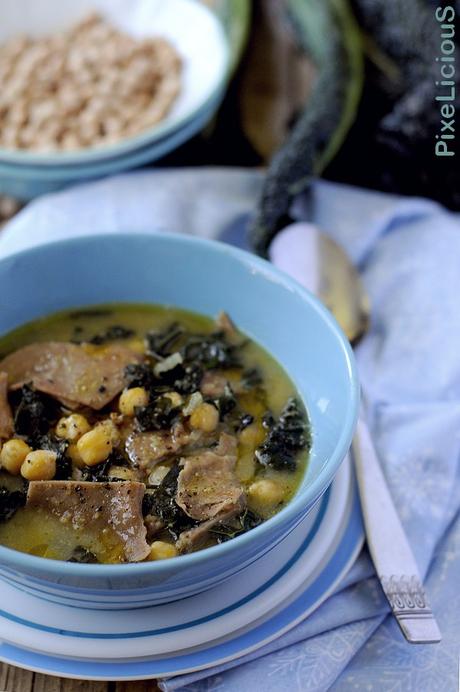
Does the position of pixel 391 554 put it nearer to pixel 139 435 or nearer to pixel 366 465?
pixel 366 465

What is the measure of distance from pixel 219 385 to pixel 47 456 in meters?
0.62

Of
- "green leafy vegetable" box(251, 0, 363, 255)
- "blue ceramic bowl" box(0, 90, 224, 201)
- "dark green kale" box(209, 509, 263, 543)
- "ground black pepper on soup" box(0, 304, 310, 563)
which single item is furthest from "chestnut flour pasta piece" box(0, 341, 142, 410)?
"blue ceramic bowl" box(0, 90, 224, 201)

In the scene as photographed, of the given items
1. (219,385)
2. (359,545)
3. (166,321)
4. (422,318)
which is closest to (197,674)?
(359,545)

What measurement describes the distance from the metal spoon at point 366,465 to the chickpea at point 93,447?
0.80 m

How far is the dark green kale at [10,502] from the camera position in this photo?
2344 mm

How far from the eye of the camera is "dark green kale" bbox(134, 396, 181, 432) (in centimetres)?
262

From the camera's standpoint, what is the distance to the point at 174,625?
224 cm

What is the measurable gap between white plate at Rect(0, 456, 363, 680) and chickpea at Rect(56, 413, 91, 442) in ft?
1.56

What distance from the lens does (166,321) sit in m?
3.04

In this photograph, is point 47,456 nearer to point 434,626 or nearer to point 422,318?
point 434,626

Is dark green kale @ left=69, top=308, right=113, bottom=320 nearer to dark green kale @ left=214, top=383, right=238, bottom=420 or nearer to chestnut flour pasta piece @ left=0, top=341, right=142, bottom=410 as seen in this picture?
chestnut flour pasta piece @ left=0, top=341, right=142, bottom=410

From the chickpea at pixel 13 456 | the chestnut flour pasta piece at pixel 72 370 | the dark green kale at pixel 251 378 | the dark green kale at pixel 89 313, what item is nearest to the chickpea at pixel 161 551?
the chickpea at pixel 13 456

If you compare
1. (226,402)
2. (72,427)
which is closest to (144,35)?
(226,402)

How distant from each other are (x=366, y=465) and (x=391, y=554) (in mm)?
343
